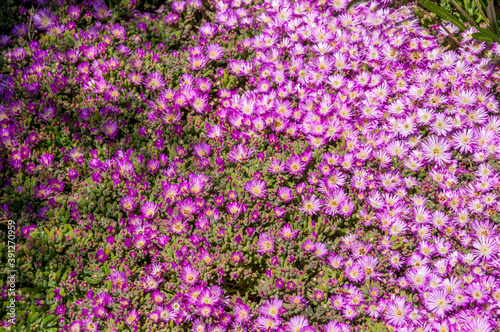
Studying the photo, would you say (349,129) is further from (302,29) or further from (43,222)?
(43,222)

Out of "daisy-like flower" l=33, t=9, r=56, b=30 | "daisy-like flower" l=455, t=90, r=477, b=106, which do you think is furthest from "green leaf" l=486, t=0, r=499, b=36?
"daisy-like flower" l=33, t=9, r=56, b=30

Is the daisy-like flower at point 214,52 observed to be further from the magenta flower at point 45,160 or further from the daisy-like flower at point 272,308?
the daisy-like flower at point 272,308

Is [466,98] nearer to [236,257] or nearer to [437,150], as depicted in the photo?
[437,150]

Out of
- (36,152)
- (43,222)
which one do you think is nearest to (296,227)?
(43,222)

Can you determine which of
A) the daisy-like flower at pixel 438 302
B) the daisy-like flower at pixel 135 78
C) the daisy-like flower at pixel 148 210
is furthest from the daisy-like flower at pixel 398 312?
the daisy-like flower at pixel 135 78

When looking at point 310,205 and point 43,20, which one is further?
point 43,20

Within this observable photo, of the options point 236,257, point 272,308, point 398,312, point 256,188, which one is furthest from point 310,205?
point 398,312

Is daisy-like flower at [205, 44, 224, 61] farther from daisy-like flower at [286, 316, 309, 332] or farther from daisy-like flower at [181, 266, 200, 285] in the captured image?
daisy-like flower at [286, 316, 309, 332]

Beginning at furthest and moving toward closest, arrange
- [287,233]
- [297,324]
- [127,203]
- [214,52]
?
1. [214,52]
2. [127,203]
3. [287,233]
4. [297,324]
